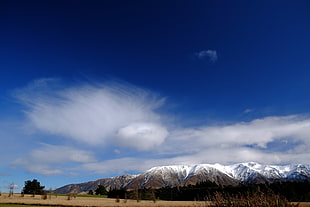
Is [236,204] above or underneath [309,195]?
above

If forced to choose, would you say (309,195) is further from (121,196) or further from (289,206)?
(121,196)

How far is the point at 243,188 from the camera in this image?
97.1m

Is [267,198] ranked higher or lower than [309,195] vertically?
higher

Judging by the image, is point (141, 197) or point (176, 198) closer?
point (141, 197)

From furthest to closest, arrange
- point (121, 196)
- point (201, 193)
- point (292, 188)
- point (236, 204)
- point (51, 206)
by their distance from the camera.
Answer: point (121, 196), point (201, 193), point (292, 188), point (51, 206), point (236, 204)

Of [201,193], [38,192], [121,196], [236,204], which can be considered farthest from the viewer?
[38,192]

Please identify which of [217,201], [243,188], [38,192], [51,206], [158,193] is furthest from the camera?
[158,193]

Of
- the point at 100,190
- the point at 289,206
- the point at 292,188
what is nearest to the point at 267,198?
the point at 289,206

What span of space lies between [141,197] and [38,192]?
5816 cm

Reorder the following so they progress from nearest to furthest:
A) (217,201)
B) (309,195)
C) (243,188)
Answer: (217,201), (309,195), (243,188)

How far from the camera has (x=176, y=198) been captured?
132 m

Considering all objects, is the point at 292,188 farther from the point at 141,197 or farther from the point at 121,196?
the point at 121,196

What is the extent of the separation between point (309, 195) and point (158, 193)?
92.0 metres

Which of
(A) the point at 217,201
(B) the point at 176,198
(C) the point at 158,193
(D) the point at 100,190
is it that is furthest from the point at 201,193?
(A) the point at 217,201
